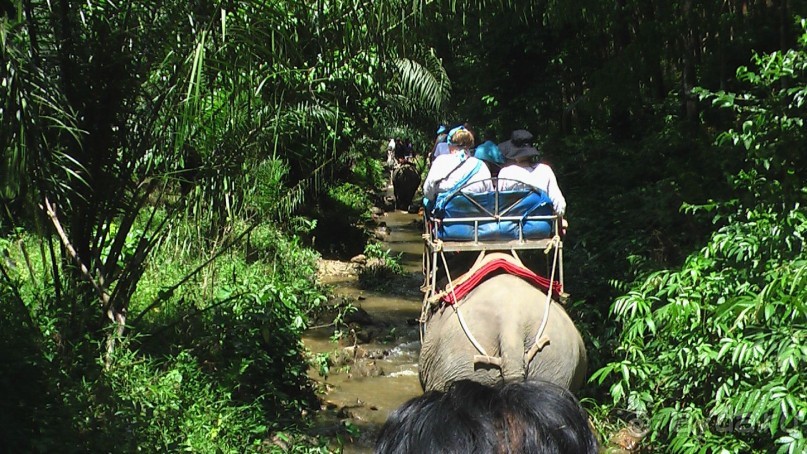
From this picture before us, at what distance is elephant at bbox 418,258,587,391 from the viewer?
15.3 ft

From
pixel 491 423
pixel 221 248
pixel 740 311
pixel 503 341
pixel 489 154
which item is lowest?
pixel 503 341

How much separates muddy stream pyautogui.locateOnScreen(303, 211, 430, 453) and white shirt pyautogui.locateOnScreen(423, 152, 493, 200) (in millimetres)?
1653

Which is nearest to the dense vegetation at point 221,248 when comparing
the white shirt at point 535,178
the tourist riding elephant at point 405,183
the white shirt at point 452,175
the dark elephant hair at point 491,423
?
the white shirt at point 452,175

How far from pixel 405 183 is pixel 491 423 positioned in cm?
2127

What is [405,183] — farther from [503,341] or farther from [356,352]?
[503,341]

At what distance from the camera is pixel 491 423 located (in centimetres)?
134

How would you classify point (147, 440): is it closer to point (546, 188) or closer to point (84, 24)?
point (84, 24)

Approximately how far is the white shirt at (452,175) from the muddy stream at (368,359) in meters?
1.65

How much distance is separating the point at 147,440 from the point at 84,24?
2420mm

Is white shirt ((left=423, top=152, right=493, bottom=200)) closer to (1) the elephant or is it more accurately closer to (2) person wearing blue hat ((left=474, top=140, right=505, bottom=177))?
(2) person wearing blue hat ((left=474, top=140, right=505, bottom=177))

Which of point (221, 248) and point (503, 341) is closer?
point (503, 341)

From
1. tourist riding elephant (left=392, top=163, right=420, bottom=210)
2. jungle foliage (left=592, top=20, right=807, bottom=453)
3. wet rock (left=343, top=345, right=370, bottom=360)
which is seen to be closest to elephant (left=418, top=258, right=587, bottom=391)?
jungle foliage (left=592, top=20, right=807, bottom=453)

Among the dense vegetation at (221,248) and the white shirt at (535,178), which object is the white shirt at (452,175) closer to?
the white shirt at (535,178)

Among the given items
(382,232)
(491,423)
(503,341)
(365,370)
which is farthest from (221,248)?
(382,232)
